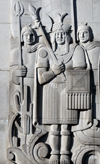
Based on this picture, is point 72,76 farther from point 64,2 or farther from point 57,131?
point 64,2

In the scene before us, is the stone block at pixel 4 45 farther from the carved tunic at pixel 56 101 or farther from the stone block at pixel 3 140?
the stone block at pixel 3 140

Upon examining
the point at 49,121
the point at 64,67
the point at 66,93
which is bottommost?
the point at 49,121

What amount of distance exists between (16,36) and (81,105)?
7.34 ft

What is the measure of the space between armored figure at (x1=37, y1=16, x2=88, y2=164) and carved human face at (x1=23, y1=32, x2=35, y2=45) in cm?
28

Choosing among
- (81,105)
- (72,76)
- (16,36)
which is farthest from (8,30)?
(81,105)

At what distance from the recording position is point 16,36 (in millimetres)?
8164

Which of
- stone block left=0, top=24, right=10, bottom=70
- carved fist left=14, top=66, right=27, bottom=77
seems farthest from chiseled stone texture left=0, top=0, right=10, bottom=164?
carved fist left=14, top=66, right=27, bottom=77

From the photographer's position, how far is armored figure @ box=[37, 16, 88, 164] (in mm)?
7844

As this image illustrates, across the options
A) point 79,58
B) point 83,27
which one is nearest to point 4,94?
point 79,58

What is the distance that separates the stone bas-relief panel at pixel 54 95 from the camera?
7.84 m

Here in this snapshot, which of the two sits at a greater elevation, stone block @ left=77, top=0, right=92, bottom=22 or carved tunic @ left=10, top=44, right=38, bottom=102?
stone block @ left=77, top=0, right=92, bottom=22

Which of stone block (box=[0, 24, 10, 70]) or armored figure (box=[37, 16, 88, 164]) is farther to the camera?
stone block (box=[0, 24, 10, 70])

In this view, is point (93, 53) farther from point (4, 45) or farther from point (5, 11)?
point (5, 11)

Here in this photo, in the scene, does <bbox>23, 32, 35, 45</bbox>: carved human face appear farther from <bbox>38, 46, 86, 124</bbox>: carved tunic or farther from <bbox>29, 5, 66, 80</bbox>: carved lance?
<bbox>38, 46, 86, 124</bbox>: carved tunic
